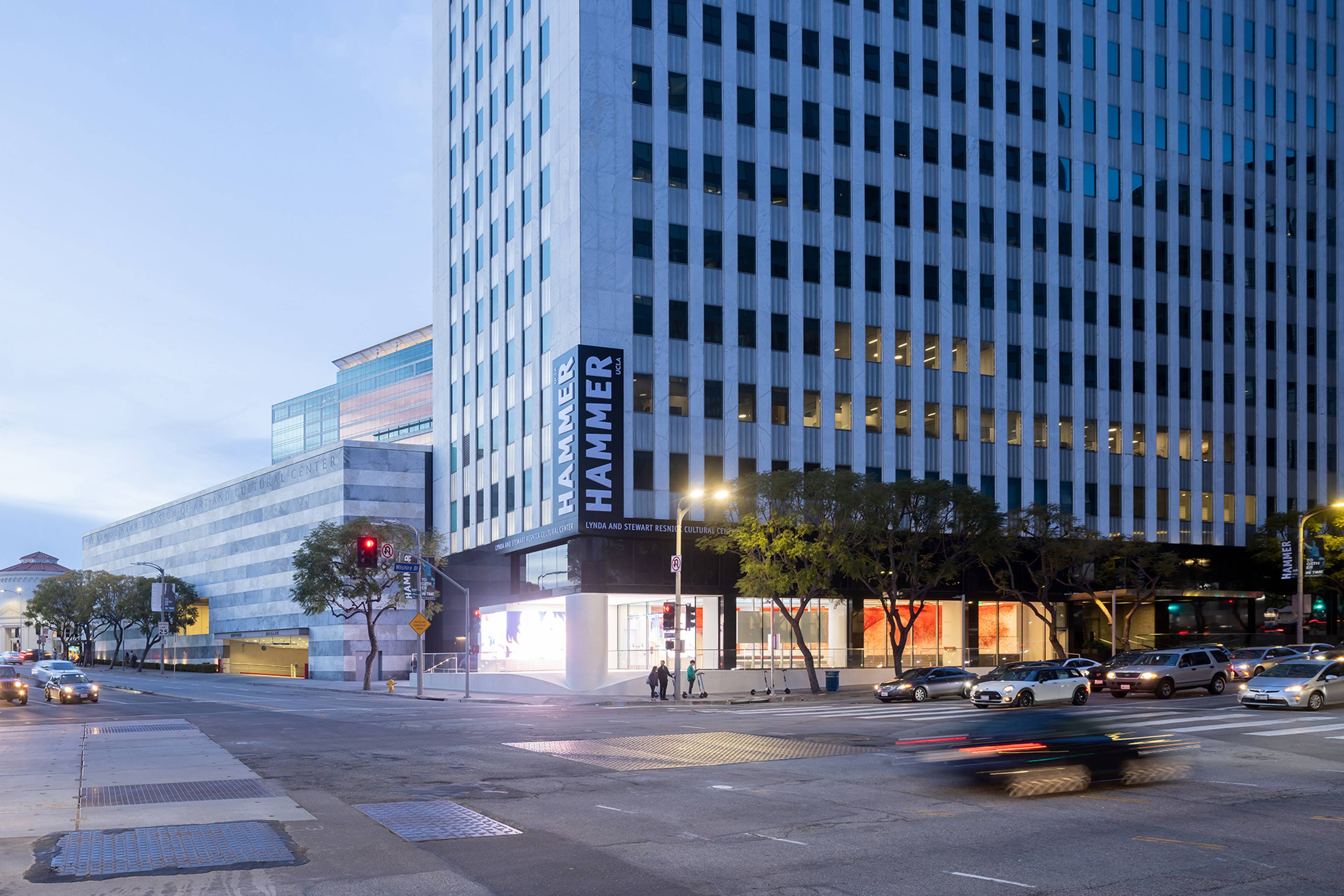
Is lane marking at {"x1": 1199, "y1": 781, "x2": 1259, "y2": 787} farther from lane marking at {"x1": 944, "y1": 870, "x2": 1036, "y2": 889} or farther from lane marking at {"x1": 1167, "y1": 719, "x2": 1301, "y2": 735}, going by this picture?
lane marking at {"x1": 944, "y1": 870, "x2": 1036, "y2": 889}

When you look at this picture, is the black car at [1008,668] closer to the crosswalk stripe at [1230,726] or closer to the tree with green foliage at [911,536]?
the crosswalk stripe at [1230,726]

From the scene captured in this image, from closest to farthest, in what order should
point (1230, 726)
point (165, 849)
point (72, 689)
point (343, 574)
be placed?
point (165, 849), point (1230, 726), point (72, 689), point (343, 574)

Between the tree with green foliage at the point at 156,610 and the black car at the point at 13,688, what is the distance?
5712cm

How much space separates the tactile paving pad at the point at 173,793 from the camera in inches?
661

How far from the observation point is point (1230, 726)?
28.8 m

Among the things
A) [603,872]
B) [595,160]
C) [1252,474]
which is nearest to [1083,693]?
[603,872]

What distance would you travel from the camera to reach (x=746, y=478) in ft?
166

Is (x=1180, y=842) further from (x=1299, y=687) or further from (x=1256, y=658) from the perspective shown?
(x=1256, y=658)

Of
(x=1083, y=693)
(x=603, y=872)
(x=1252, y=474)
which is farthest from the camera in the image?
(x=1252, y=474)

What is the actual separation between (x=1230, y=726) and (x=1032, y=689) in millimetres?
7654

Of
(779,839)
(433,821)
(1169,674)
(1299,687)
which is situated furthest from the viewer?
(1169,674)

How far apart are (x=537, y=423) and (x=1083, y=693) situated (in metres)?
31.9

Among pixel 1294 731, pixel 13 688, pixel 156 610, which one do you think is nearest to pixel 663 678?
pixel 1294 731

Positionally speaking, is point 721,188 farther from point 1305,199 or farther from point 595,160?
point 1305,199
